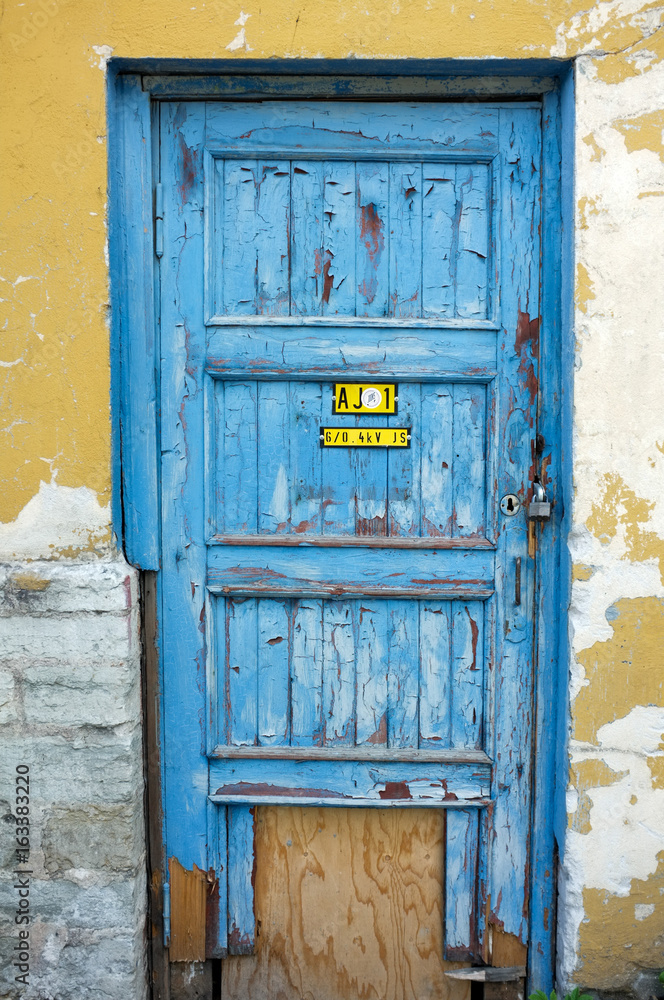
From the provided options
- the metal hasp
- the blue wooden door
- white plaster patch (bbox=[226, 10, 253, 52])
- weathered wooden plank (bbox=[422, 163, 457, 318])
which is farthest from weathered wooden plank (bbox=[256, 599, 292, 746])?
white plaster patch (bbox=[226, 10, 253, 52])

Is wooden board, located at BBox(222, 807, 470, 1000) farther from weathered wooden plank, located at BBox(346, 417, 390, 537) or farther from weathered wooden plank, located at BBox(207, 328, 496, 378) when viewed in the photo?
weathered wooden plank, located at BBox(207, 328, 496, 378)

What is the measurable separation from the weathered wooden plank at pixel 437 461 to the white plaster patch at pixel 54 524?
2.82ft

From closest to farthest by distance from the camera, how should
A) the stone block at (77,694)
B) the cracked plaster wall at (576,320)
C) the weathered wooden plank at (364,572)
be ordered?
the cracked plaster wall at (576,320) → the stone block at (77,694) → the weathered wooden plank at (364,572)

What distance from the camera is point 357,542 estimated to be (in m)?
1.94

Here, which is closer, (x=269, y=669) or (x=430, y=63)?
(x=430, y=63)

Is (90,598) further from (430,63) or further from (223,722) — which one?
(430,63)

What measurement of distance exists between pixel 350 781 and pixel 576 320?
138 centimetres

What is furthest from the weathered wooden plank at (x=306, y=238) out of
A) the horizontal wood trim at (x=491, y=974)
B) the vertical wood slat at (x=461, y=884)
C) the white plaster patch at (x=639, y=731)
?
the horizontal wood trim at (x=491, y=974)

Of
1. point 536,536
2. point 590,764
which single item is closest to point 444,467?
point 536,536

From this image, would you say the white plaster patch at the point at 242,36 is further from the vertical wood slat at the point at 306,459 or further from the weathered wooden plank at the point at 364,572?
the weathered wooden plank at the point at 364,572

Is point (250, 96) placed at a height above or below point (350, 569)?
above

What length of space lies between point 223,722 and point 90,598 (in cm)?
52

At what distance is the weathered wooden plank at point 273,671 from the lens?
6.47ft

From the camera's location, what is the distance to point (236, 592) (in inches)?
77.0
